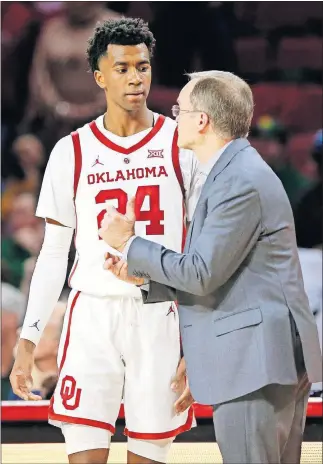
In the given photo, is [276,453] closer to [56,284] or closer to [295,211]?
[56,284]

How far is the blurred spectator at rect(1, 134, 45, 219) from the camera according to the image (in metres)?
4.79

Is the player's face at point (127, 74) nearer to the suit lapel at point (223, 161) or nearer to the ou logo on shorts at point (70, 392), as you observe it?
the suit lapel at point (223, 161)

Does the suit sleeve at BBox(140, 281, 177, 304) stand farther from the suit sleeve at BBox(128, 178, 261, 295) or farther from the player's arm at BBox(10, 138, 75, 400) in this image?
the player's arm at BBox(10, 138, 75, 400)

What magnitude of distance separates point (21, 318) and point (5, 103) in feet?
3.65

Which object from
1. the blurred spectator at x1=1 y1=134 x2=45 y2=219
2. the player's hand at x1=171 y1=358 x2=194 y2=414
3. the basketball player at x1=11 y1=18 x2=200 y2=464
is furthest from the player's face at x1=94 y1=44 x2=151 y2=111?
the blurred spectator at x1=1 y1=134 x2=45 y2=219

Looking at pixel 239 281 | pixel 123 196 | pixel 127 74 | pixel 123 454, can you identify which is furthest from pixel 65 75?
pixel 239 281

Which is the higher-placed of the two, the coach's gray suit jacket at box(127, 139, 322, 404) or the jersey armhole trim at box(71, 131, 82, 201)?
the jersey armhole trim at box(71, 131, 82, 201)

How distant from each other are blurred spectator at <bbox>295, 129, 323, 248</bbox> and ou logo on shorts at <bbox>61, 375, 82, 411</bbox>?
2354 mm

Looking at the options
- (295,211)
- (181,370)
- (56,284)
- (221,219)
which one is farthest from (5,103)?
(221,219)

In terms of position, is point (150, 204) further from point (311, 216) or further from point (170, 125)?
point (311, 216)

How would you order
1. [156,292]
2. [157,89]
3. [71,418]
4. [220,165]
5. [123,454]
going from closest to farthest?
[220,165] → [156,292] → [71,418] → [123,454] → [157,89]

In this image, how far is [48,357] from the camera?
15.5 feet

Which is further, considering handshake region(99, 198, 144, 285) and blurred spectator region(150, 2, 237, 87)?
blurred spectator region(150, 2, 237, 87)

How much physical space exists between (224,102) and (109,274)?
0.66 meters
